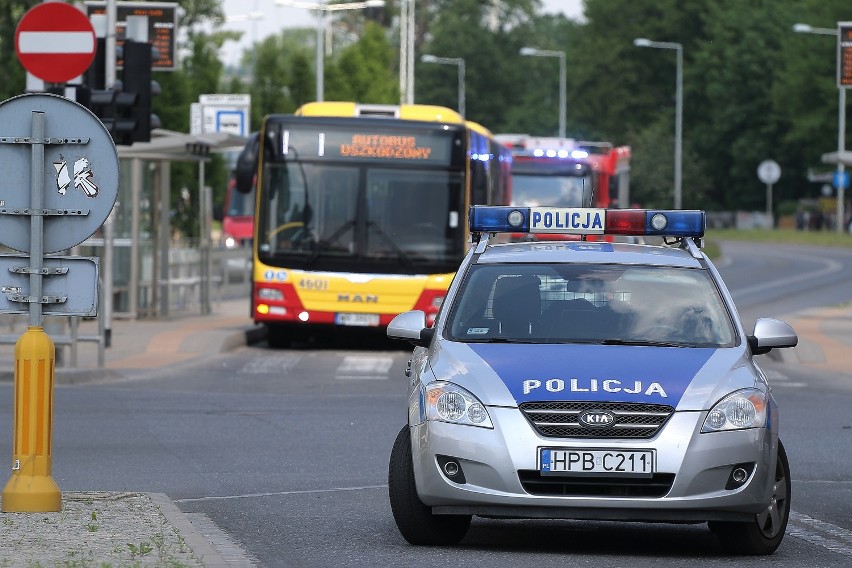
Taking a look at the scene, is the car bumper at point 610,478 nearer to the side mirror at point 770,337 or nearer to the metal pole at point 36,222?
the side mirror at point 770,337

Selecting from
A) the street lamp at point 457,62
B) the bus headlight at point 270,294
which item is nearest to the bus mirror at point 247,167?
the bus headlight at point 270,294

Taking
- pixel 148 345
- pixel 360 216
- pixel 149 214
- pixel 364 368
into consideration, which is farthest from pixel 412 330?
pixel 149 214

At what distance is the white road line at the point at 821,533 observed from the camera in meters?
9.63

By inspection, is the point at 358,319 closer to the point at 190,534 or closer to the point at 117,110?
the point at 117,110

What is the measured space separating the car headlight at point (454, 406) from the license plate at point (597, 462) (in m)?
0.30

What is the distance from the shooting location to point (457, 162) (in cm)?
2553

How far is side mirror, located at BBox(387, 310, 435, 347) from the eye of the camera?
9938 millimetres

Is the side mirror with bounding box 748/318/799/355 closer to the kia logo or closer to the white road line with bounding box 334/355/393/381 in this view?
the kia logo

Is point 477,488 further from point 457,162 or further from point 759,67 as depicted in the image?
point 759,67

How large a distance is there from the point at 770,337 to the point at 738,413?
2.55ft

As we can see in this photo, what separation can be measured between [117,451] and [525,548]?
16.7ft

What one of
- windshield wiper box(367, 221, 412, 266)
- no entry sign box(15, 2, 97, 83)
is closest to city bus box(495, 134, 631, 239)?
windshield wiper box(367, 221, 412, 266)

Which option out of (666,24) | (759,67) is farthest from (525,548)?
(666,24)

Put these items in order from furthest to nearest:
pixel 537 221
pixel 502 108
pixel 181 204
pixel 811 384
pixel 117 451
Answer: pixel 502 108 → pixel 181 204 → pixel 811 384 → pixel 117 451 → pixel 537 221
